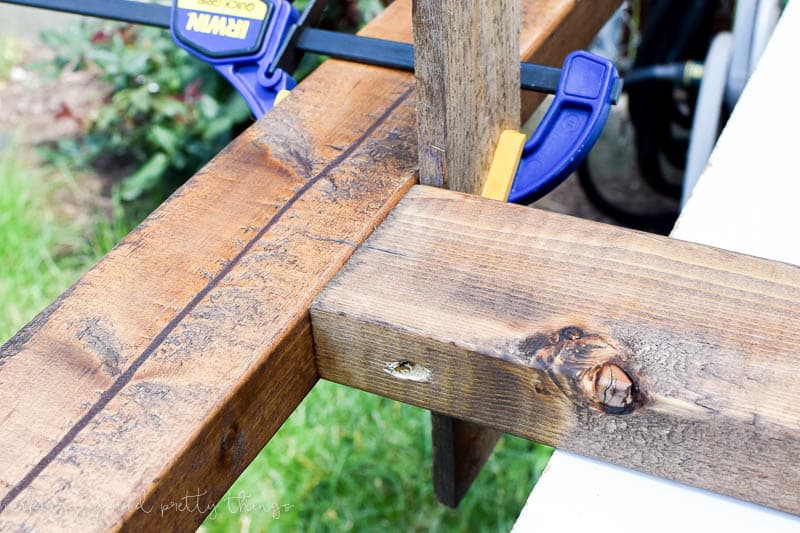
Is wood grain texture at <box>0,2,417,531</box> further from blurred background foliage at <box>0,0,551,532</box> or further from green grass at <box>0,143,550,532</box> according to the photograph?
green grass at <box>0,143,550,532</box>

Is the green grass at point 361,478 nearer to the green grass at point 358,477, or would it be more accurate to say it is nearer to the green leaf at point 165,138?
the green grass at point 358,477

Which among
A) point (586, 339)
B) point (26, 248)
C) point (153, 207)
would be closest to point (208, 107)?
point (153, 207)

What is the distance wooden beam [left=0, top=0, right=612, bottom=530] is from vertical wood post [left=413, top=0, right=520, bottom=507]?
0.06m

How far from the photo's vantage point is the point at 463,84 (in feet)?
2.52

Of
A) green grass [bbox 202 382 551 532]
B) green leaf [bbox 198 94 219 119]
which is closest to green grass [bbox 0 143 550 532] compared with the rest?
green grass [bbox 202 382 551 532]

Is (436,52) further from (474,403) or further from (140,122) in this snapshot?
(140,122)

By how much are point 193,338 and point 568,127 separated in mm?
485

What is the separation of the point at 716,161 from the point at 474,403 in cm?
38

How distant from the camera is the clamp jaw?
0.90 m

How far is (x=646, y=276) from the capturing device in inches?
27.2

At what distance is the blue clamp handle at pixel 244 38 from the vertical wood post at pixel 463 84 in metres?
0.31

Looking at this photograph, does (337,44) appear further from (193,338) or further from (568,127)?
(193,338)

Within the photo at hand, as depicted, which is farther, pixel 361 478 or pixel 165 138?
pixel 165 138

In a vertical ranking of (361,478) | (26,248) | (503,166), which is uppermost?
(503,166)
